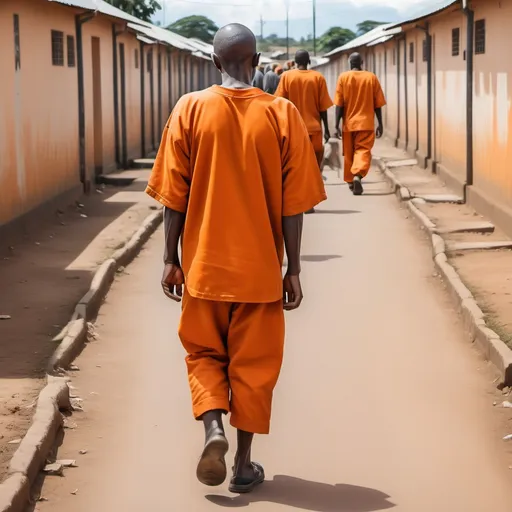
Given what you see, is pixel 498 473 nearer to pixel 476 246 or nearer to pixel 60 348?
pixel 60 348

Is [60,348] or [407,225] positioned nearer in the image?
[60,348]

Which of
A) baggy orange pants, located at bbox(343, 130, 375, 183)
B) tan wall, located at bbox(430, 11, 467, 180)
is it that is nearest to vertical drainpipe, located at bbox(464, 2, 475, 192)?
tan wall, located at bbox(430, 11, 467, 180)

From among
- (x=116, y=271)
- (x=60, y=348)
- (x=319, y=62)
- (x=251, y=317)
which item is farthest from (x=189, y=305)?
(x=319, y=62)

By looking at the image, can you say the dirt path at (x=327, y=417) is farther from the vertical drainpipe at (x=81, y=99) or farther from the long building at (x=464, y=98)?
the vertical drainpipe at (x=81, y=99)

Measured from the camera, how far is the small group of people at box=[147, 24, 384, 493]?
5.04 metres

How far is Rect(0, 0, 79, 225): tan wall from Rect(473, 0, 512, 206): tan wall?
5272 millimetres

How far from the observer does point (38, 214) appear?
1377 centimetres

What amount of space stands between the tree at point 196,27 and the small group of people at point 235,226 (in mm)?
99957

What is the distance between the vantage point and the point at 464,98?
1656cm

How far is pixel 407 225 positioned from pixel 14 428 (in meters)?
8.74

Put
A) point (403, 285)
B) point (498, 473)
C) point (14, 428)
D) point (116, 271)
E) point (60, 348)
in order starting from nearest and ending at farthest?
point (498, 473)
point (14, 428)
point (60, 348)
point (403, 285)
point (116, 271)

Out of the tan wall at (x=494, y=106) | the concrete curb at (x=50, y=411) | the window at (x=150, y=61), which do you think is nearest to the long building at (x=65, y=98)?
the window at (x=150, y=61)

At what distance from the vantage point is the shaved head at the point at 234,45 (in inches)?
201

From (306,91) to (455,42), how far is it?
4.76m
